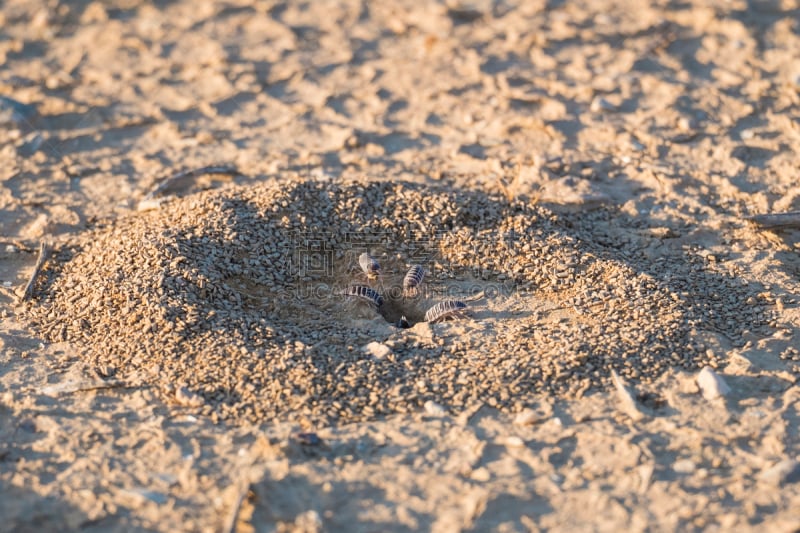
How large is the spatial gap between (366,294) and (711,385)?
1.64 m

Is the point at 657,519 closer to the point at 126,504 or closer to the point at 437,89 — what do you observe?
the point at 126,504

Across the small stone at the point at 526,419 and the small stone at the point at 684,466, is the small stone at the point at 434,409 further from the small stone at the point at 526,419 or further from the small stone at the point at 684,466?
the small stone at the point at 684,466

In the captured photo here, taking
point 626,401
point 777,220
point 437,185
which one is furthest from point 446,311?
point 777,220

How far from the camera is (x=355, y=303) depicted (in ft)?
14.3

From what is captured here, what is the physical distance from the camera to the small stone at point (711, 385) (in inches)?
147

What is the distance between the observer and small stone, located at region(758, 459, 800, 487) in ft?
10.9

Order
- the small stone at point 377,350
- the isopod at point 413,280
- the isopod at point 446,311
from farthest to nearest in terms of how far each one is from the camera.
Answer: the isopod at point 413,280 < the isopod at point 446,311 < the small stone at point 377,350

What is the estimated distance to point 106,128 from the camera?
20.6 ft

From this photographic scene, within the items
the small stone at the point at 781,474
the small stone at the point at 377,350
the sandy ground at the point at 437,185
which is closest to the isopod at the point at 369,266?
the small stone at the point at 377,350

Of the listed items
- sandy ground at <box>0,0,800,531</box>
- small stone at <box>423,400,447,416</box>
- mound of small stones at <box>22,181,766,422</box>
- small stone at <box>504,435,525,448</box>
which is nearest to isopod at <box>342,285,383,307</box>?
mound of small stones at <box>22,181,766,422</box>

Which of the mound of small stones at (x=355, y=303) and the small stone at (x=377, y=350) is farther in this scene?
the small stone at (x=377, y=350)

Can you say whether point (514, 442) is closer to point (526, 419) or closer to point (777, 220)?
point (526, 419)

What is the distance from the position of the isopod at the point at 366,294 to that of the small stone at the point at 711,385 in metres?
1.53

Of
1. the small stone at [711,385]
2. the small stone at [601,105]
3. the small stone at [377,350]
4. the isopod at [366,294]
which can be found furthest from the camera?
the small stone at [601,105]
